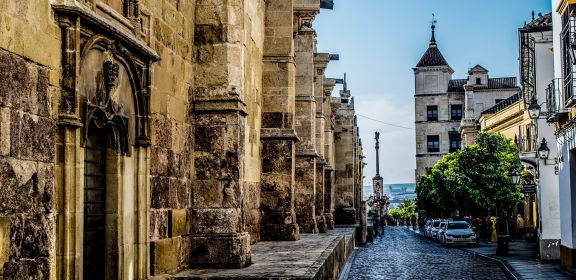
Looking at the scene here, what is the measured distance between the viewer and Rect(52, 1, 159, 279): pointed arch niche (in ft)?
25.5

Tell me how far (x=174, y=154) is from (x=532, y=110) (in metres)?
14.2

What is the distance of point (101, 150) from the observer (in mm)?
9406

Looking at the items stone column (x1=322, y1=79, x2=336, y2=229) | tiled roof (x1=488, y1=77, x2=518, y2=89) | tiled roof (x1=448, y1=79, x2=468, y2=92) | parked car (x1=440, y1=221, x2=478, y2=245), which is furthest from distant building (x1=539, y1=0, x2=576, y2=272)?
tiled roof (x1=448, y1=79, x2=468, y2=92)

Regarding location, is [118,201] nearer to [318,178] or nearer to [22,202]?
[22,202]

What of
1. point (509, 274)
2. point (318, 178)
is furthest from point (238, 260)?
point (318, 178)

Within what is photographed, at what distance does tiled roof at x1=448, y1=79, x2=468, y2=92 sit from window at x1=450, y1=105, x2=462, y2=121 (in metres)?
1.86

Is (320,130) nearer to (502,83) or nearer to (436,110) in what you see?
(502,83)

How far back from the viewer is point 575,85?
19.4 m

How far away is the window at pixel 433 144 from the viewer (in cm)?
9712

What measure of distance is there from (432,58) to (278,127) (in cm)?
8333

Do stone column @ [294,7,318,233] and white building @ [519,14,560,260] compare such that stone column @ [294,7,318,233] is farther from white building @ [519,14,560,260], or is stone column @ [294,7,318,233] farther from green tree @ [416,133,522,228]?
green tree @ [416,133,522,228]

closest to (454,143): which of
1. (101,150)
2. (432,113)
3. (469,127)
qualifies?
(432,113)

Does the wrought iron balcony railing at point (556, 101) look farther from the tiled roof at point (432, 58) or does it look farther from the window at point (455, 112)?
the tiled roof at point (432, 58)

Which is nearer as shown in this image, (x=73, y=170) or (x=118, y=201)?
(x=73, y=170)
